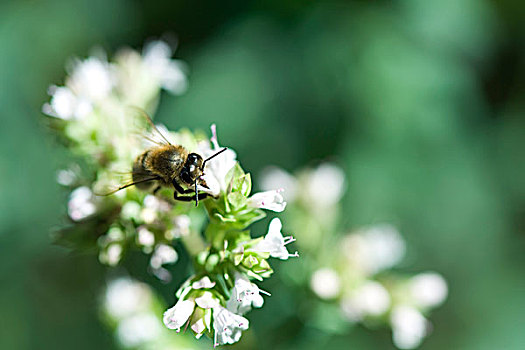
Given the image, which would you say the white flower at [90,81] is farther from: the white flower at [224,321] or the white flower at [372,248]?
the white flower at [372,248]

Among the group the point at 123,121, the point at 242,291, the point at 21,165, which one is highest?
the point at 21,165

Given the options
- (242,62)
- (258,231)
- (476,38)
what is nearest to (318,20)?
(242,62)

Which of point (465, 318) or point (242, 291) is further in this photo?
point (465, 318)

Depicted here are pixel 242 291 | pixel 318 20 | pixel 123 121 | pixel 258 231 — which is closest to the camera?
pixel 242 291

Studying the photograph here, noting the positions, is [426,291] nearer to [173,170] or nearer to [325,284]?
[325,284]

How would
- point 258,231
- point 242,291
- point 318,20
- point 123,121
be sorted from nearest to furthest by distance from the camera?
point 242,291 < point 123,121 < point 258,231 < point 318,20

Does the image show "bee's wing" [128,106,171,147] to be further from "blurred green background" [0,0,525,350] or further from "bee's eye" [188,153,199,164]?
"blurred green background" [0,0,525,350]

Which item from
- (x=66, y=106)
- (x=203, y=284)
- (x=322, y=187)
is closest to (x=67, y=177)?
(x=66, y=106)

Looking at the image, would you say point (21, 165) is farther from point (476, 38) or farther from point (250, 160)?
point (476, 38)
